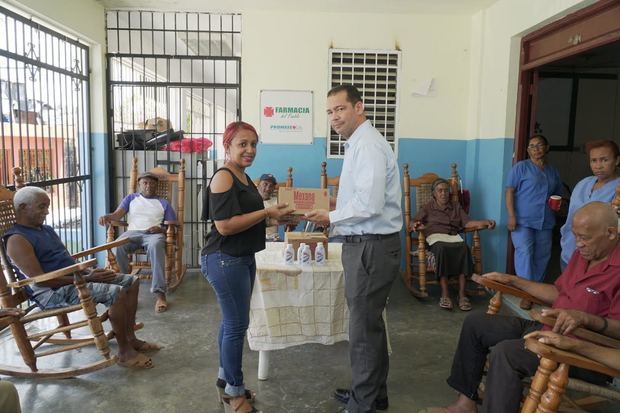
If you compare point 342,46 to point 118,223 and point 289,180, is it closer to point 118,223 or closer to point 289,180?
point 289,180

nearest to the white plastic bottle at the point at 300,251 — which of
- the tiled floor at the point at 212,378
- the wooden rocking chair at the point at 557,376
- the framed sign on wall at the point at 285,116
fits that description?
the tiled floor at the point at 212,378

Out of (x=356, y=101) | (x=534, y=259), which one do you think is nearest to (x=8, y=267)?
(x=356, y=101)

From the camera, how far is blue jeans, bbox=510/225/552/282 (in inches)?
152

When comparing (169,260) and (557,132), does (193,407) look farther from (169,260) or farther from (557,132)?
(557,132)

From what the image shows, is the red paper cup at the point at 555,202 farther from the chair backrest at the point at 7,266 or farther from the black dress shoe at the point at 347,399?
the chair backrest at the point at 7,266

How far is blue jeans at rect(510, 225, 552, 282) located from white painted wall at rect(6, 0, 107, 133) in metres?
4.23

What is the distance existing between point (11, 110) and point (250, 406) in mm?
2859

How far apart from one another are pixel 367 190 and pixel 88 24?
3.82m

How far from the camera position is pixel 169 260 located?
425cm

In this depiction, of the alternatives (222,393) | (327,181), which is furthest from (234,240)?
(327,181)

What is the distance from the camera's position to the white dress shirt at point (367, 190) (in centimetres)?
204

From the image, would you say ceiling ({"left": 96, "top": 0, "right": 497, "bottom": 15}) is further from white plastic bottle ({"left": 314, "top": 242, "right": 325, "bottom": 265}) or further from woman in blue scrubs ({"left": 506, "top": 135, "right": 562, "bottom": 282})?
white plastic bottle ({"left": 314, "top": 242, "right": 325, "bottom": 265})

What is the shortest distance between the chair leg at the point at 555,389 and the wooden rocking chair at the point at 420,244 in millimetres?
2493

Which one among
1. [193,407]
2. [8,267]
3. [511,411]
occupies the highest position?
[8,267]
